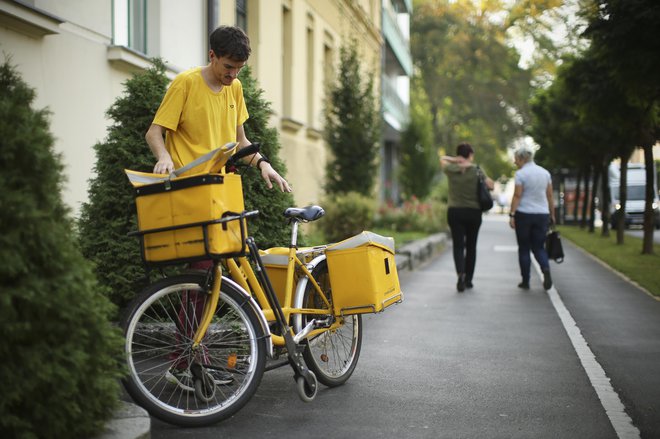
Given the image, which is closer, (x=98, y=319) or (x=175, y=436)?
(x=98, y=319)

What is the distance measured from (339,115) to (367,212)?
10.9 feet

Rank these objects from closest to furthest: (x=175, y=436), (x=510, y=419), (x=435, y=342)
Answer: (x=175, y=436) < (x=510, y=419) < (x=435, y=342)

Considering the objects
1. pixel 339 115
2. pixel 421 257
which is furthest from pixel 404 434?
pixel 339 115

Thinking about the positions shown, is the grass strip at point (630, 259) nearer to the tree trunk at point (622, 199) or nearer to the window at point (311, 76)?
the tree trunk at point (622, 199)

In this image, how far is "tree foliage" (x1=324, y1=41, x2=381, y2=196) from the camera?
19719 millimetres

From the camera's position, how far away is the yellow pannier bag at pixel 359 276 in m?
5.35

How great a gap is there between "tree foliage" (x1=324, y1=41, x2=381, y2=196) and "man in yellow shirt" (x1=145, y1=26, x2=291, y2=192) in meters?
14.5

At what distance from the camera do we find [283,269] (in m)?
5.41

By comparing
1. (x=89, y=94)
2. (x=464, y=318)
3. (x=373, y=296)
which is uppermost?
(x=89, y=94)

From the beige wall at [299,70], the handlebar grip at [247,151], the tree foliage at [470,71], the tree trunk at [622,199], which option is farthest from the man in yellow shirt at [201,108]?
the tree foliage at [470,71]

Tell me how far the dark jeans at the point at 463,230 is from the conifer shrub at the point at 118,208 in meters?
5.80

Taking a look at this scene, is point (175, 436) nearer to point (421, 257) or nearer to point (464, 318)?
point (464, 318)

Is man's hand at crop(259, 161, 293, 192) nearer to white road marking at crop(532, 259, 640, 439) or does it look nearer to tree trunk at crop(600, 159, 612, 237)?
white road marking at crop(532, 259, 640, 439)

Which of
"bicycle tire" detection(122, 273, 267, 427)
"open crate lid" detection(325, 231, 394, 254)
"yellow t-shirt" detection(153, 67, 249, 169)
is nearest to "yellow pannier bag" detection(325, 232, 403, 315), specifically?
"open crate lid" detection(325, 231, 394, 254)
